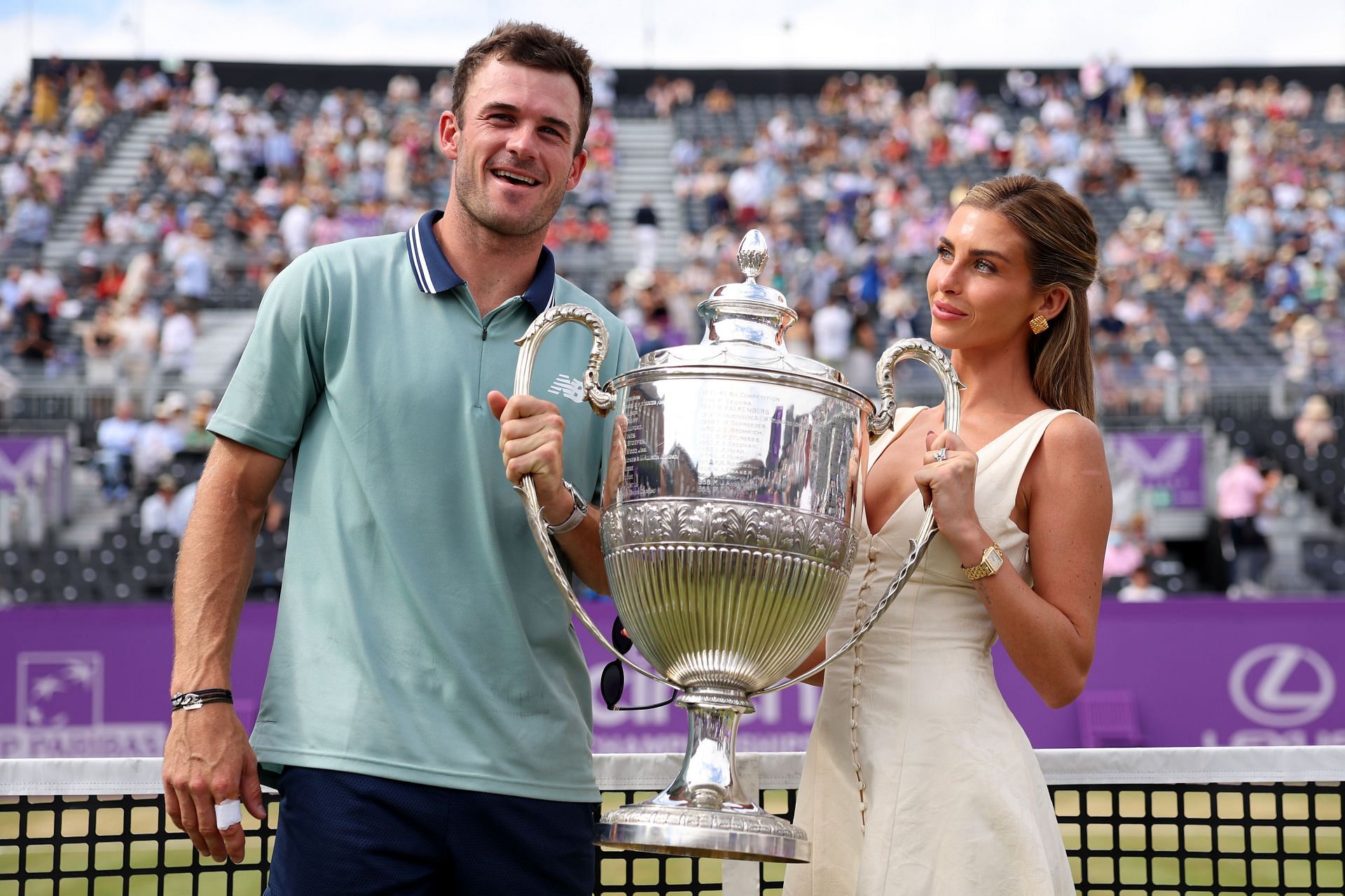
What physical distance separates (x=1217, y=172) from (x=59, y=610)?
1797 cm

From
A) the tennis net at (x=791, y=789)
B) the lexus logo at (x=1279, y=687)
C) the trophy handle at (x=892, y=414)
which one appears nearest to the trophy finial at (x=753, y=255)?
the trophy handle at (x=892, y=414)

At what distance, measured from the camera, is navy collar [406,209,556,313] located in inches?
90.2

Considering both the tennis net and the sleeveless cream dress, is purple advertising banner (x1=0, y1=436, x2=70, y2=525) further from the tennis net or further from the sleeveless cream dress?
the sleeveless cream dress

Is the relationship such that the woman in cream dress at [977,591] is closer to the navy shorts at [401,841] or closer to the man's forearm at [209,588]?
the navy shorts at [401,841]

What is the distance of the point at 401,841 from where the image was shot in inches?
82.4

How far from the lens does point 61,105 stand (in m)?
23.0

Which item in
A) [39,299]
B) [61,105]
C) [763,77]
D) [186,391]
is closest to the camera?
[186,391]

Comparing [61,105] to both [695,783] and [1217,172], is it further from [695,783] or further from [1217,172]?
[695,783]

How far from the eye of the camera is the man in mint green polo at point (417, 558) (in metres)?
2.10

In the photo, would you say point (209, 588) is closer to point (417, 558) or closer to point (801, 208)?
point (417, 558)

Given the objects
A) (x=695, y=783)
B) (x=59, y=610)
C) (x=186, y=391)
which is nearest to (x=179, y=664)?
(x=695, y=783)

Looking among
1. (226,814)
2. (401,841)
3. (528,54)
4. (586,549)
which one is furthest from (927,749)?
(528,54)

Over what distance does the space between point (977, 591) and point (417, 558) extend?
829 millimetres

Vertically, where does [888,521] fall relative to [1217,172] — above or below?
Result: below
